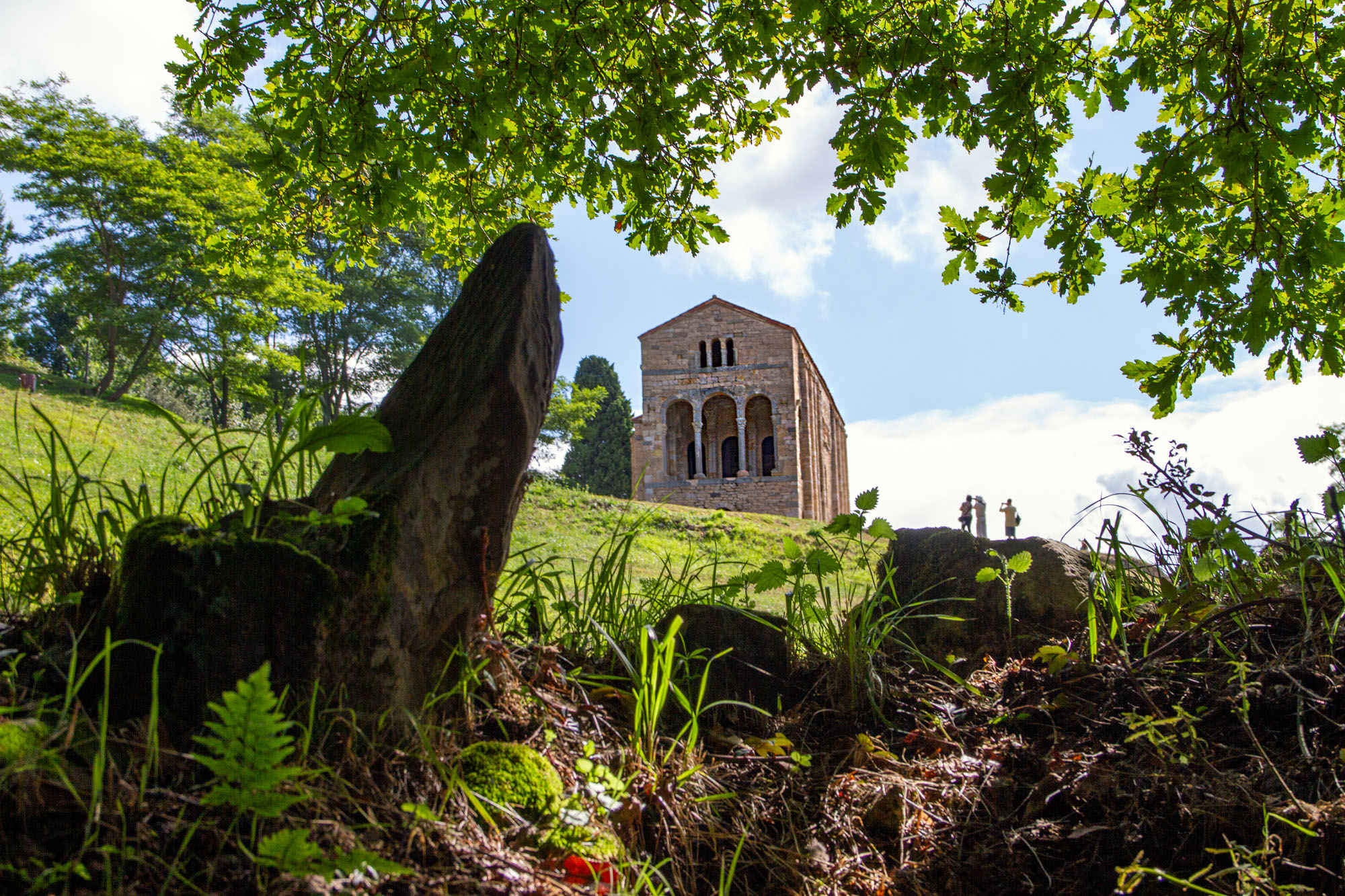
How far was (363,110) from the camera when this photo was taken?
325cm

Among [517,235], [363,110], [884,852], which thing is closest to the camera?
[884,852]

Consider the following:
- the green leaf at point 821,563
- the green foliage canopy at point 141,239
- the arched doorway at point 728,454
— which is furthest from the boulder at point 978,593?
the arched doorway at point 728,454

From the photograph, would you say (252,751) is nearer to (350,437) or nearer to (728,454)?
(350,437)

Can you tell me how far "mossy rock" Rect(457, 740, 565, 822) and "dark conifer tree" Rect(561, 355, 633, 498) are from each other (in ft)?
110

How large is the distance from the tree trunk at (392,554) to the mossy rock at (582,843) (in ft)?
1.27

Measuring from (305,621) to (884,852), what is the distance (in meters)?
1.41

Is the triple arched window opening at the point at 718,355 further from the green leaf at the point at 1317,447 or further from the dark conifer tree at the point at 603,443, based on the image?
the green leaf at the point at 1317,447

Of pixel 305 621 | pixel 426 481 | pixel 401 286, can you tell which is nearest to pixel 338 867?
pixel 305 621

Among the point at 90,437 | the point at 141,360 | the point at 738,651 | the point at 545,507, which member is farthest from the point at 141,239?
the point at 738,651

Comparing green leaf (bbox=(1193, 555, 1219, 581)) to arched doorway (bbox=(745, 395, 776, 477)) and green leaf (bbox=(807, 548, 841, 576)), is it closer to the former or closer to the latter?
green leaf (bbox=(807, 548, 841, 576))

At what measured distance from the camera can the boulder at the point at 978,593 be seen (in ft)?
9.70

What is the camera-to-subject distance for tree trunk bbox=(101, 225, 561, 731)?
1.35 m

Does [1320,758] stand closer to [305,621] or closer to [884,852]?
[884,852]

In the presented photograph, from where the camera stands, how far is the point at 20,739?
43.5 inches
